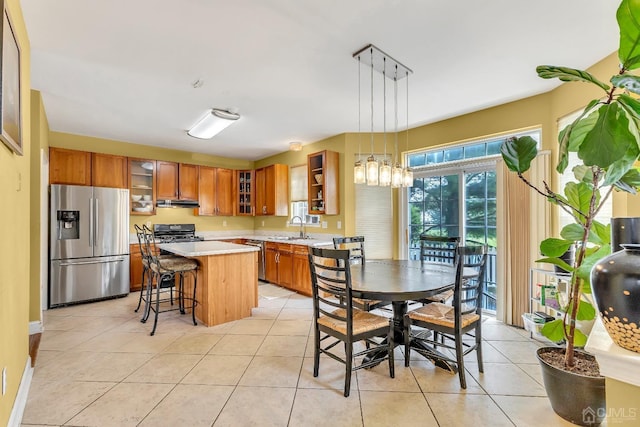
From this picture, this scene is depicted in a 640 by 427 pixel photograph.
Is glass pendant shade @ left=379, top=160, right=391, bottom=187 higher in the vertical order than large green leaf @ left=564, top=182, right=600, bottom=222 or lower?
higher

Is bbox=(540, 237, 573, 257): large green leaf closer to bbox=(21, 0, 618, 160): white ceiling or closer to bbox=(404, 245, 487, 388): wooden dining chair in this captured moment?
bbox=(404, 245, 487, 388): wooden dining chair

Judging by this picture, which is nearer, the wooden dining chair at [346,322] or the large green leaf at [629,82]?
the large green leaf at [629,82]

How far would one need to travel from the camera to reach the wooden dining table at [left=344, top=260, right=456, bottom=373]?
206 centimetres

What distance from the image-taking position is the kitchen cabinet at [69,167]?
14.6 ft

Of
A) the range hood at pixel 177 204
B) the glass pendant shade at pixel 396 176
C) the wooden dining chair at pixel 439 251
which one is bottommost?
the wooden dining chair at pixel 439 251

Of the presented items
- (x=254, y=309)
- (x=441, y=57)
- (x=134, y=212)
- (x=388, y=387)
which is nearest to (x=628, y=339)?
(x=388, y=387)

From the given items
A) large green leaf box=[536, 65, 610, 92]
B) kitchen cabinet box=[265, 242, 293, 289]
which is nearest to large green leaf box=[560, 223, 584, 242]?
large green leaf box=[536, 65, 610, 92]

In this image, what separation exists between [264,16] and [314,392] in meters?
2.65

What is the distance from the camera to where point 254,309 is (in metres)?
4.04

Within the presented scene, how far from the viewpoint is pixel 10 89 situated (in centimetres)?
171

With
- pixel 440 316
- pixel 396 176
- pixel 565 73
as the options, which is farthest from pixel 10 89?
pixel 440 316

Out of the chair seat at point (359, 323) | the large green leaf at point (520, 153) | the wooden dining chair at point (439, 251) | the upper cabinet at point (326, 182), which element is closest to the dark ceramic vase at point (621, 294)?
the large green leaf at point (520, 153)

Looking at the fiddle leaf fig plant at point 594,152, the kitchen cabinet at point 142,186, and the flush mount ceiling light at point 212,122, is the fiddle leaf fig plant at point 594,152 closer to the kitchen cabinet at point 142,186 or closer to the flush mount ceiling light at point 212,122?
the flush mount ceiling light at point 212,122

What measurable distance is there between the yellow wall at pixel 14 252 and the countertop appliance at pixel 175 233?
125 inches
